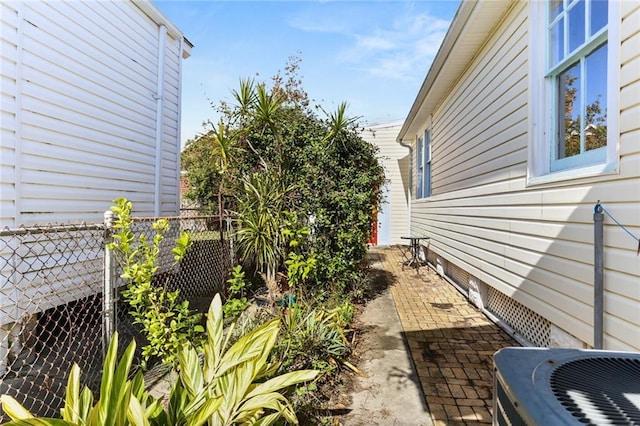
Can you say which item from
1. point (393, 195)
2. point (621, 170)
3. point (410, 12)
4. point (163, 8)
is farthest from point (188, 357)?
point (393, 195)

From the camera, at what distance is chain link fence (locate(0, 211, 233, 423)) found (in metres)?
2.71

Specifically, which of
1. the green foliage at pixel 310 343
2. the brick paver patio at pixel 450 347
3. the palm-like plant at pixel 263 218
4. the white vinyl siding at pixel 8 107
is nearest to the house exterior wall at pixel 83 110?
Result: the white vinyl siding at pixel 8 107

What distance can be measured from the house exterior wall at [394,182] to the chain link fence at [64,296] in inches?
319

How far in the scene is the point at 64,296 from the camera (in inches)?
163

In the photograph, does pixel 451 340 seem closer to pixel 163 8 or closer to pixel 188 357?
pixel 188 357

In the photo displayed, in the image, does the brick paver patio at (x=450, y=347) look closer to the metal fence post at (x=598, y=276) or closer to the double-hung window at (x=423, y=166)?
the metal fence post at (x=598, y=276)

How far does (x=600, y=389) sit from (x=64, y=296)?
16.1ft

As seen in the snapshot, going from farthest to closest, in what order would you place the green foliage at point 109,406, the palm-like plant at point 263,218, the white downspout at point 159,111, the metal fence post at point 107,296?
the white downspout at point 159,111
the palm-like plant at point 263,218
the metal fence post at point 107,296
the green foliage at point 109,406

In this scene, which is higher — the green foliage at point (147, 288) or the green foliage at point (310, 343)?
the green foliage at point (147, 288)

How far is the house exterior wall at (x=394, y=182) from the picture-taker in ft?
42.2

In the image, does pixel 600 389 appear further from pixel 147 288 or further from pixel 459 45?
pixel 459 45

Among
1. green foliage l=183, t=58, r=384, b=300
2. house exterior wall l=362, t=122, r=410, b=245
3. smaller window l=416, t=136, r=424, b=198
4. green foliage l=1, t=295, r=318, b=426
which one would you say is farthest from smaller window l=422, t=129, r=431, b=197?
green foliage l=1, t=295, r=318, b=426

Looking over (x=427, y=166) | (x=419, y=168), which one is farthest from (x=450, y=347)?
(x=419, y=168)

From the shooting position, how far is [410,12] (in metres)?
6.90
